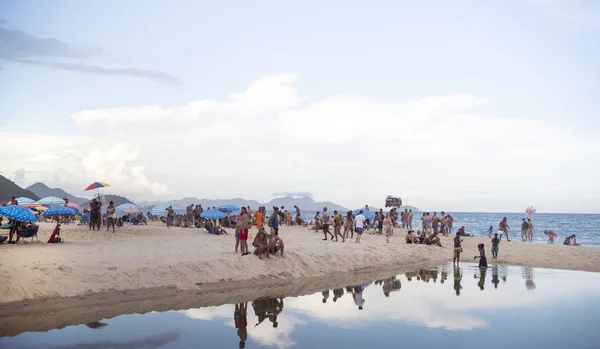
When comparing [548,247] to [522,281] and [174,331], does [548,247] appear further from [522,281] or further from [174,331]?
[174,331]

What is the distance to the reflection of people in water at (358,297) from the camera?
652 inches

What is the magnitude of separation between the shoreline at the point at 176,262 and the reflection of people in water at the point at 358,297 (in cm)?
288

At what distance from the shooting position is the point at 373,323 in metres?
13.8

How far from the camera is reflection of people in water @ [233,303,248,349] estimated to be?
475 inches

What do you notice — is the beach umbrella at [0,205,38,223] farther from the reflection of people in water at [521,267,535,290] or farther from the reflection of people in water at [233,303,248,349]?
the reflection of people in water at [521,267,535,290]

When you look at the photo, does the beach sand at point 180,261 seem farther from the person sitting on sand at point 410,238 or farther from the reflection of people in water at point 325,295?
the reflection of people in water at point 325,295

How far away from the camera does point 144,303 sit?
15.2 meters

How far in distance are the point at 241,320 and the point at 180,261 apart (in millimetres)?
5795

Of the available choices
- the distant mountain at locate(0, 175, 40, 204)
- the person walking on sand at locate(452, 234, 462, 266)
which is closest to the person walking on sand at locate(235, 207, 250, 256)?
the person walking on sand at locate(452, 234, 462, 266)

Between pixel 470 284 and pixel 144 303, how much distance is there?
13395 millimetres

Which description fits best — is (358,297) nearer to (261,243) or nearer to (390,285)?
(390,285)

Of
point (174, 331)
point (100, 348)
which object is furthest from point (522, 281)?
point (100, 348)

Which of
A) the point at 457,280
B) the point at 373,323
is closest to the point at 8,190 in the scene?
the point at 457,280

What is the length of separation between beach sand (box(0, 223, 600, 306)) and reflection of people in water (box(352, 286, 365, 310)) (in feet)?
9.89
